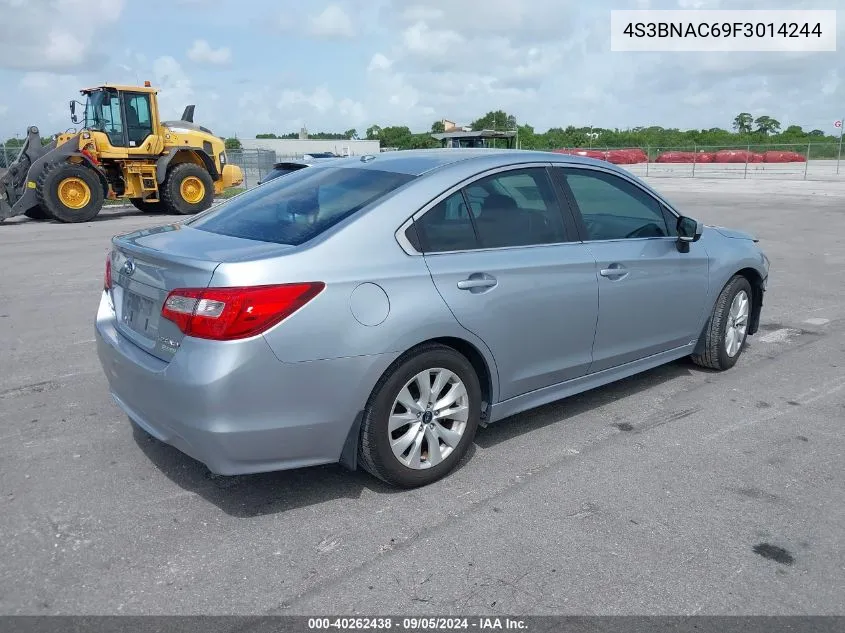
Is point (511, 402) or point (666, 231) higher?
point (666, 231)

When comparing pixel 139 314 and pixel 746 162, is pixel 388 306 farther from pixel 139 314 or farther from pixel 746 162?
pixel 746 162

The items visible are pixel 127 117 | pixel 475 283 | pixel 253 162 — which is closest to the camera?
pixel 475 283

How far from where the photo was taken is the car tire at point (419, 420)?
344cm

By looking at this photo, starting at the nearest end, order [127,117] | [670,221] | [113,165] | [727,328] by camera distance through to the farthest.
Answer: [670,221], [727,328], [127,117], [113,165]

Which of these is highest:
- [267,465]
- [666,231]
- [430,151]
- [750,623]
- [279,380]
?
[430,151]

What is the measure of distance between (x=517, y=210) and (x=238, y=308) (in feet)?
5.69

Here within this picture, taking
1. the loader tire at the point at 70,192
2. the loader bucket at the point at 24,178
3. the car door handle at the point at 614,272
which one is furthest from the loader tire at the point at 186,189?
the car door handle at the point at 614,272

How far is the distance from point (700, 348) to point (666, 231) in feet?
3.26

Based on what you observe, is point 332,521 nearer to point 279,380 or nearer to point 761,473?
point 279,380

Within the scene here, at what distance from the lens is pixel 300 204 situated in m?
3.93

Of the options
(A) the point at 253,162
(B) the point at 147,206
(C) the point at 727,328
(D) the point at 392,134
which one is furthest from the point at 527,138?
(C) the point at 727,328

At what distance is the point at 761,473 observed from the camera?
153 inches

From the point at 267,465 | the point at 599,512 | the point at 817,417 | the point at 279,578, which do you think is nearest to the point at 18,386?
the point at 267,465

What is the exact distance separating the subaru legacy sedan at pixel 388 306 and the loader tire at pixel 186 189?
14.9 metres
